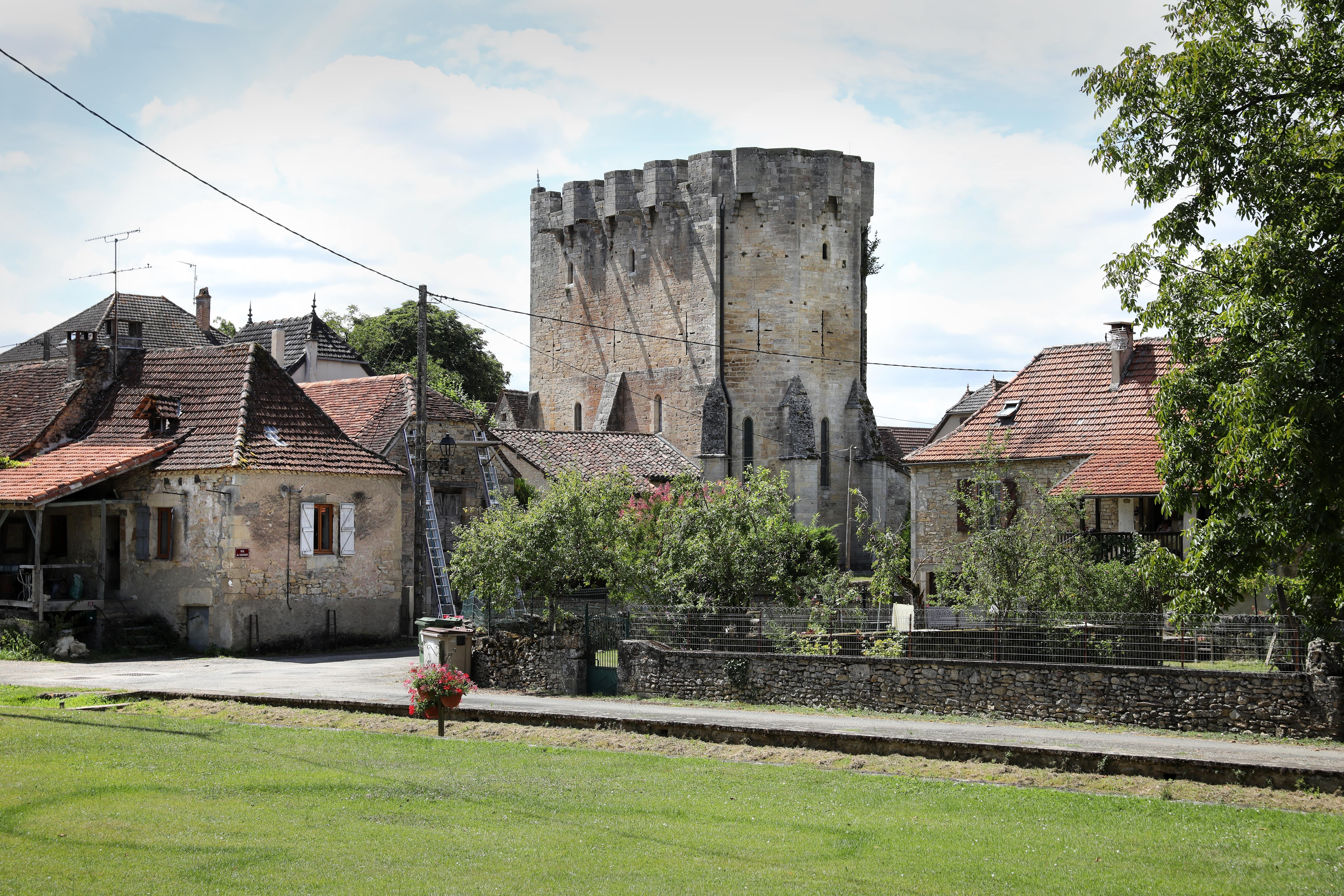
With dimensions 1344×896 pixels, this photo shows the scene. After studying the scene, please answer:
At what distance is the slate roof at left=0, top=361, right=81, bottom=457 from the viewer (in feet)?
100

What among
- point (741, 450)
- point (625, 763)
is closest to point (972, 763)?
point (625, 763)

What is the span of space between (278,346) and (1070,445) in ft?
97.8

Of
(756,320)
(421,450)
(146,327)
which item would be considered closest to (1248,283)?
(421,450)

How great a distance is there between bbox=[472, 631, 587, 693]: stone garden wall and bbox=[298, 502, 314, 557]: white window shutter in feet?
23.4

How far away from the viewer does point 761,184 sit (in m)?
51.4

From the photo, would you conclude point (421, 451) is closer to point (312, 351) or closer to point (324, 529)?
point (324, 529)

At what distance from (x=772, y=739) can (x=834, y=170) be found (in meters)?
38.8

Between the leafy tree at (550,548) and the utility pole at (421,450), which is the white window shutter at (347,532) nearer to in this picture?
the utility pole at (421,450)

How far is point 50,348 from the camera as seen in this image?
1925 inches

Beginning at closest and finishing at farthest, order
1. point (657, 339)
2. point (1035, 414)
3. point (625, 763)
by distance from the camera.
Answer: point (625, 763) < point (1035, 414) < point (657, 339)

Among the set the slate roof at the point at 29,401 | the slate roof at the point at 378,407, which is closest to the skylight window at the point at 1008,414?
the slate roof at the point at 378,407

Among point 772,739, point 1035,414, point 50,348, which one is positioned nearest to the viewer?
point 772,739

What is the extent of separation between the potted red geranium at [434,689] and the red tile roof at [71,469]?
1417 centimetres

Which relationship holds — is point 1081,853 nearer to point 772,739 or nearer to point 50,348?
point 772,739
